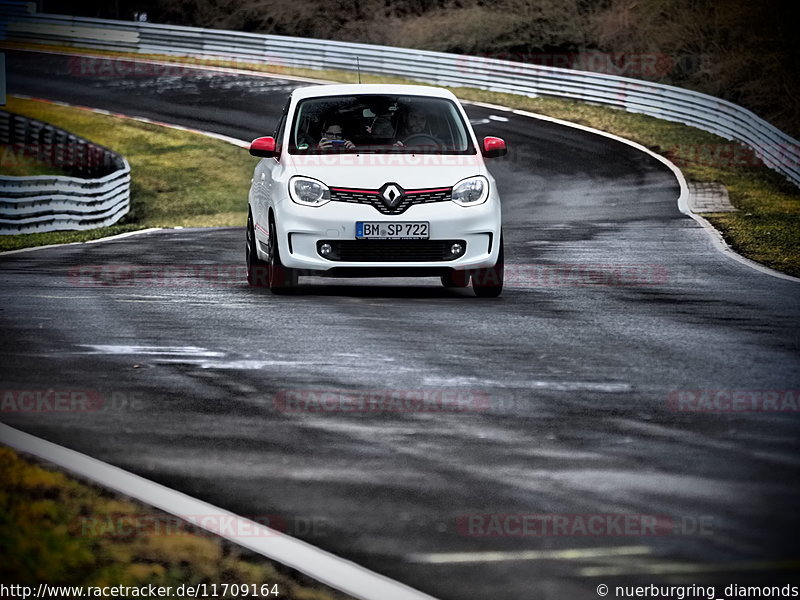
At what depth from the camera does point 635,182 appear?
3036 centimetres

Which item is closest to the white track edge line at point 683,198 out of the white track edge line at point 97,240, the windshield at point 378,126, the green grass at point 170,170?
the windshield at point 378,126

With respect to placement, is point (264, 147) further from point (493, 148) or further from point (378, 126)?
point (493, 148)

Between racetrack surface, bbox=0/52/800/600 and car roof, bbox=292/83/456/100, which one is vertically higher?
car roof, bbox=292/83/456/100

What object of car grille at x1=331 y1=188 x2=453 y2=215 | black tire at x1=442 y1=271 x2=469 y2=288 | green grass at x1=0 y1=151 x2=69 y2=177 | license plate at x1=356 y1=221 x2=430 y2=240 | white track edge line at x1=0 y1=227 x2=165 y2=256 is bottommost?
green grass at x1=0 y1=151 x2=69 y2=177

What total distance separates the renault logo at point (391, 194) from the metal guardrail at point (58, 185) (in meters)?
12.1

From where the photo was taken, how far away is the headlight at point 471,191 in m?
12.7

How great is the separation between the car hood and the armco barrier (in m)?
19.7

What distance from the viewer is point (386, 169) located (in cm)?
1259

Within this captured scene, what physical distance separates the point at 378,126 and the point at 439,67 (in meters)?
34.4

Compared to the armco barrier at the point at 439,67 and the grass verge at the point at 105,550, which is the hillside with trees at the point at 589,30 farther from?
the grass verge at the point at 105,550

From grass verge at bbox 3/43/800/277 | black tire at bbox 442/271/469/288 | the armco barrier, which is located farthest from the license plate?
the armco barrier

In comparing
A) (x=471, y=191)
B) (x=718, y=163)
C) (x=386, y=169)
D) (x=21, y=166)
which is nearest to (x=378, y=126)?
(x=386, y=169)

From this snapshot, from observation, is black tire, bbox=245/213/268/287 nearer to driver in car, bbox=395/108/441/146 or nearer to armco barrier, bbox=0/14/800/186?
driver in car, bbox=395/108/441/146

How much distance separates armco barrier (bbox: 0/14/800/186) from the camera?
36.3 m
